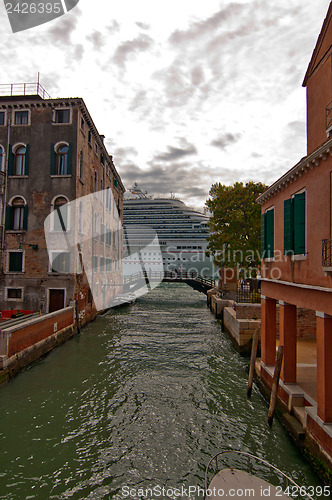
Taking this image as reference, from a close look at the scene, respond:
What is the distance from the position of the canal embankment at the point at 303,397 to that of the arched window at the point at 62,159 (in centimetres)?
1381

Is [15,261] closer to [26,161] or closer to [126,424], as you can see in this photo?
[26,161]

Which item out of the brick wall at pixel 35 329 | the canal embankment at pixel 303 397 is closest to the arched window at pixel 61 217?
the brick wall at pixel 35 329

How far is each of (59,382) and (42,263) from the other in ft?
29.6

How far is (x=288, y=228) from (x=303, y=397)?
14.5 feet

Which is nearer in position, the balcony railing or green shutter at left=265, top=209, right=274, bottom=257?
the balcony railing

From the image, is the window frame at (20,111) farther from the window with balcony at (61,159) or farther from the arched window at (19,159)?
the window with balcony at (61,159)

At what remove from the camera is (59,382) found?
10781 mm

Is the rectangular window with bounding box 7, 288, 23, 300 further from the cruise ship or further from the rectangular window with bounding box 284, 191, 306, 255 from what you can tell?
the cruise ship

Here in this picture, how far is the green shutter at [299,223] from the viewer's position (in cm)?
727

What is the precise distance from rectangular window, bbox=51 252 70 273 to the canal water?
16.9 feet

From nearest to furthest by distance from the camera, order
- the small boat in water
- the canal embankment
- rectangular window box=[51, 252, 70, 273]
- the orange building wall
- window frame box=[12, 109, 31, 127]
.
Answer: the small boat in water
the canal embankment
the orange building wall
rectangular window box=[51, 252, 70, 273]
window frame box=[12, 109, 31, 127]

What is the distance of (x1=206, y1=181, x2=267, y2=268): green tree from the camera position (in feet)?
68.0

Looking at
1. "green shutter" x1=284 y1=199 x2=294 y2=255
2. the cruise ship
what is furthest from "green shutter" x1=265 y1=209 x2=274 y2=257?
the cruise ship

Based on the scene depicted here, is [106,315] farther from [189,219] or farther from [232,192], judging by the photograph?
[189,219]
